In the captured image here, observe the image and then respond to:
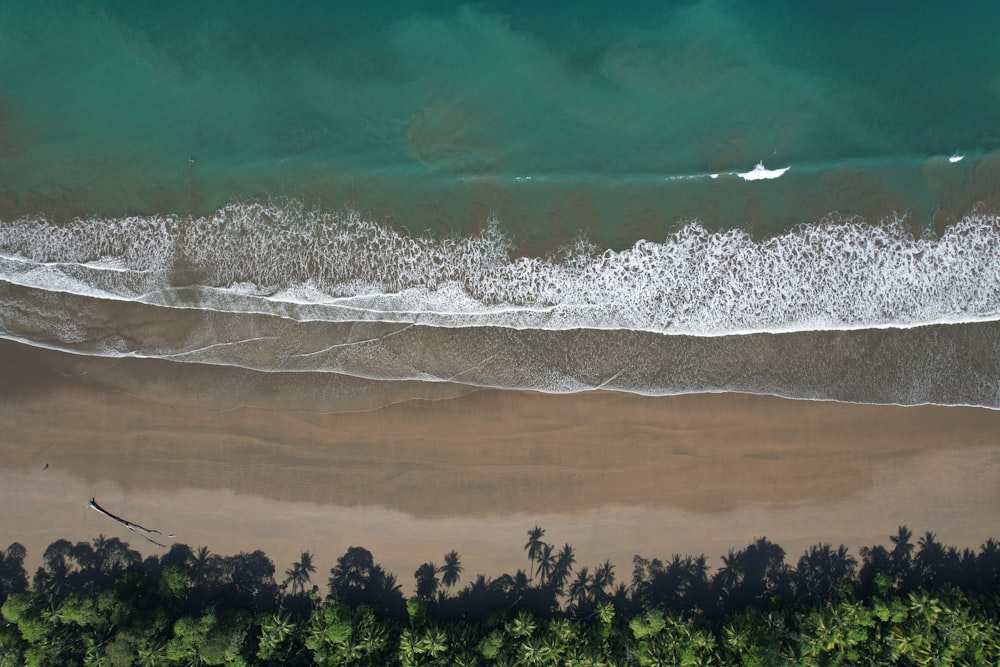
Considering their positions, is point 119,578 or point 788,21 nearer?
point 119,578

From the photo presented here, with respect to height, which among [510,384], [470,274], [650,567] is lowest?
[650,567]

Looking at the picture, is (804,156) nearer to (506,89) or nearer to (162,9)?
(506,89)

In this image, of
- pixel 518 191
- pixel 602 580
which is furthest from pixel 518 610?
pixel 518 191

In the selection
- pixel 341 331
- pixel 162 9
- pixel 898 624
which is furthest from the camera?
pixel 162 9

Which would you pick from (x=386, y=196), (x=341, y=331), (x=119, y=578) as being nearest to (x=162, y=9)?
(x=386, y=196)

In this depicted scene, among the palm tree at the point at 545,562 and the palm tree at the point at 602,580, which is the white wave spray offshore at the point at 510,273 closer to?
the palm tree at the point at 545,562

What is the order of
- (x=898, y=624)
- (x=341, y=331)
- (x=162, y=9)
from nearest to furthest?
(x=898, y=624)
(x=341, y=331)
(x=162, y=9)

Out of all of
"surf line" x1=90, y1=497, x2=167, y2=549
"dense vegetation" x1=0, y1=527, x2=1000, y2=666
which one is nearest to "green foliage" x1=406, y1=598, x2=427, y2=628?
"dense vegetation" x1=0, y1=527, x2=1000, y2=666
